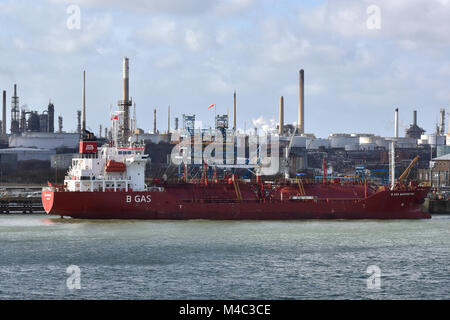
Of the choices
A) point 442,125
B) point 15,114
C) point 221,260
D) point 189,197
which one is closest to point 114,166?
point 189,197

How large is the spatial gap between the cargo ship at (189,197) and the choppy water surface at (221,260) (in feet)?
5.45

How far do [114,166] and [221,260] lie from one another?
1769cm

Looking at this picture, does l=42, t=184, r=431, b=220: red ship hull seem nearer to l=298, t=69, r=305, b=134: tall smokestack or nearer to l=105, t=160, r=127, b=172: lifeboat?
l=105, t=160, r=127, b=172: lifeboat

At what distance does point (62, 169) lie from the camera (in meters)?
84.5

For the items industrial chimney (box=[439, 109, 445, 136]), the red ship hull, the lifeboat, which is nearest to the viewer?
the red ship hull

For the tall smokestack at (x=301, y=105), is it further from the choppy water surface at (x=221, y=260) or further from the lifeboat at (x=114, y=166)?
the choppy water surface at (x=221, y=260)

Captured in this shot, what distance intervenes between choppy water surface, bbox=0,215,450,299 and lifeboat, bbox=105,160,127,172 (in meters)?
3.83

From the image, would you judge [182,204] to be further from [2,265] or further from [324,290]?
[324,290]

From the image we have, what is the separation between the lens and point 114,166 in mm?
46625

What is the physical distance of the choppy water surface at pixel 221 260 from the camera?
83.9 ft

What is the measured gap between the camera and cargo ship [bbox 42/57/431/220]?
4559 cm

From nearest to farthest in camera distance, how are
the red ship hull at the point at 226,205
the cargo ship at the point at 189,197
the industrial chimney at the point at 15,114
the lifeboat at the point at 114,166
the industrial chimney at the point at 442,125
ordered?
the red ship hull at the point at 226,205 < the cargo ship at the point at 189,197 < the lifeboat at the point at 114,166 < the industrial chimney at the point at 15,114 < the industrial chimney at the point at 442,125

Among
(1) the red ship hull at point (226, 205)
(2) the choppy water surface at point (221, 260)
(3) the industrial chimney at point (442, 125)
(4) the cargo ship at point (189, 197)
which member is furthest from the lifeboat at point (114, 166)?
(3) the industrial chimney at point (442, 125)

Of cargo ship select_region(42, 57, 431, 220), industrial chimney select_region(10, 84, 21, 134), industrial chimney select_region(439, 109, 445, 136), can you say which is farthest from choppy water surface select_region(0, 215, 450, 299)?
→ industrial chimney select_region(439, 109, 445, 136)
